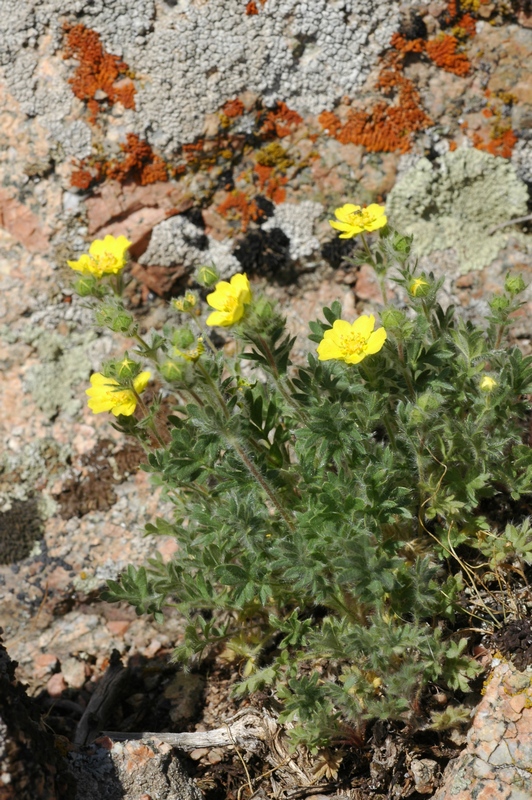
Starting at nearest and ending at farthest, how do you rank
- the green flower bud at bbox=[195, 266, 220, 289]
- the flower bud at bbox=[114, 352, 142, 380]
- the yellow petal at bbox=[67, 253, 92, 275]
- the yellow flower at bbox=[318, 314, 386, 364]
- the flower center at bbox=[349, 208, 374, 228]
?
1. the yellow flower at bbox=[318, 314, 386, 364]
2. the flower bud at bbox=[114, 352, 142, 380]
3. the green flower bud at bbox=[195, 266, 220, 289]
4. the flower center at bbox=[349, 208, 374, 228]
5. the yellow petal at bbox=[67, 253, 92, 275]

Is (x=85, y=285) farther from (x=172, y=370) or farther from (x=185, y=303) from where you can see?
(x=172, y=370)

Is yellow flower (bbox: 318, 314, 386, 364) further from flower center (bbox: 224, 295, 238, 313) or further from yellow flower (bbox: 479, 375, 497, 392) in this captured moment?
yellow flower (bbox: 479, 375, 497, 392)

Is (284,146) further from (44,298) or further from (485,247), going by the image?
(44,298)

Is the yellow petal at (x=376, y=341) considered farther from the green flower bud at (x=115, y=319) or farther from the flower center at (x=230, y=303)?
the green flower bud at (x=115, y=319)

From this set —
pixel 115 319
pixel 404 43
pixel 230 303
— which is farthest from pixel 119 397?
pixel 404 43

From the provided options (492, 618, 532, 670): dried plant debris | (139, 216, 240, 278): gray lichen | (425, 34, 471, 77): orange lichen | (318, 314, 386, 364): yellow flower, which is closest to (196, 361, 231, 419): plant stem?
(318, 314, 386, 364): yellow flower

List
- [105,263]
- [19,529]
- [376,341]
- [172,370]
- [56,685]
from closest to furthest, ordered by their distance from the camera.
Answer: [172,370]
[376,341]
[105,263]
[56,685]
[19,529]

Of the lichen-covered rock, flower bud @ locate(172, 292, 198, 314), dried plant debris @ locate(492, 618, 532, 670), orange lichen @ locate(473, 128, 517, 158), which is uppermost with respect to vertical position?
the lichen-covered rock

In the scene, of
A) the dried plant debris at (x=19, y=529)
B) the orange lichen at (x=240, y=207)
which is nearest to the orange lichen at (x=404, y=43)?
the orange lichen at (x=240, y=207)
